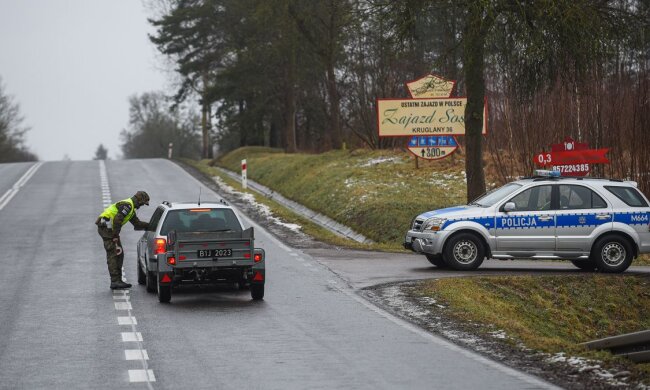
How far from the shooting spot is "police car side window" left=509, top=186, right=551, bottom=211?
19875mm

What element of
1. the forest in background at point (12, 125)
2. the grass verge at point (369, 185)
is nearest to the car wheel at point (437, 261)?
the grass verge at point (369, 185)

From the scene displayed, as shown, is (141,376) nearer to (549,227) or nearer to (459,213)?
(459,213)

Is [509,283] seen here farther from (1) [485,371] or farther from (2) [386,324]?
(1) [485,371]

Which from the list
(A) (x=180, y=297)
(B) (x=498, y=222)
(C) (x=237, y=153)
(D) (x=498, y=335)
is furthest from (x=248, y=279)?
(C) (x=237, y=153)

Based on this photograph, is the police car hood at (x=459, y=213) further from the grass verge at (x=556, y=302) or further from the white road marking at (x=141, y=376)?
the white road marking at (x=141, y=376)

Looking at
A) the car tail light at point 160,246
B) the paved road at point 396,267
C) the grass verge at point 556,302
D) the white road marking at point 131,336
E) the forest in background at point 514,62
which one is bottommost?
the grass verge at point 556,302

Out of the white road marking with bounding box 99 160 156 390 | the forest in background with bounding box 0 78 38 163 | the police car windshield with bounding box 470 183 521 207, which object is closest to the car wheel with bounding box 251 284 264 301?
the white road marking with bounding box 99 160 156 390

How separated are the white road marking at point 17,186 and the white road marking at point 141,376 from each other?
24083 millimetres

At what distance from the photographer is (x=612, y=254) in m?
19.9

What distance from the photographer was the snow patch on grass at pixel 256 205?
29.1m

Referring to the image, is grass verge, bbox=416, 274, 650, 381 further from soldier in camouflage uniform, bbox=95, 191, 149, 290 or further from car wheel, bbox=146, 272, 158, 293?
soldier in camouflage uniform, bbox=95, 191, 149, 290

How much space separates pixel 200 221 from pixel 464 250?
212 inches

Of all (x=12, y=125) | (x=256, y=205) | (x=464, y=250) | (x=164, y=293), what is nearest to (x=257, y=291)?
(x=164, y=293)

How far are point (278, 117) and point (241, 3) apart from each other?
49.1ft
